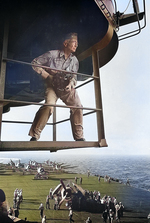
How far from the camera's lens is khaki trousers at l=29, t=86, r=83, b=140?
208 centimetres

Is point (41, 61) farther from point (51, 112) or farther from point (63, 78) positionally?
point (51, 112)

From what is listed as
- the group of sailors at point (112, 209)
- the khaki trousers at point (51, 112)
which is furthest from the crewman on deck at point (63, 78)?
the group of sailors at point (112, 209)

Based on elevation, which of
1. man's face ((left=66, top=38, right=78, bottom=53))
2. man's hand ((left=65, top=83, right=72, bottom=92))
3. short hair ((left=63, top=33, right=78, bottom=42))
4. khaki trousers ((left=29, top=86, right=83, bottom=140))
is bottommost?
khaki trousers ((left=29, top=86, right=83, bottom=140))

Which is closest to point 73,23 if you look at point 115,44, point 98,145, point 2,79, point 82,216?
point 115,44

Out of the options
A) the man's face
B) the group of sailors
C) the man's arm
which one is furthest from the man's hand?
the group of sailors

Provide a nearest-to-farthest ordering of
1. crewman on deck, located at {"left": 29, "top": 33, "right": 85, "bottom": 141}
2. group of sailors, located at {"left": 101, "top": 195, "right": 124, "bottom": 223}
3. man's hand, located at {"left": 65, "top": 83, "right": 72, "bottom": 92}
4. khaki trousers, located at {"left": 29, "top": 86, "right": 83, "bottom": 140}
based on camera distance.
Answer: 1. khaki trousers, located at {"left": 29, "top": 86, "right": 83, "bottom": 140}
2. crewman on deck, located at {"left": 29, "top": 33, "right": 85, "bottom": 141}
3. man's hand, located at {"left": 65, "top": 83, "right": 72, "bottom": 92}
4. group of sailors, located at {"left": 101, "top": 195, "right": 124, "bottom": 223}

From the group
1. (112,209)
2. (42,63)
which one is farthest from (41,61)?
(112,209)

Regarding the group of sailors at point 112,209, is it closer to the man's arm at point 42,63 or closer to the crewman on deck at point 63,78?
the crewman on deck at point 63,78

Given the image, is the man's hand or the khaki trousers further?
the man's hand

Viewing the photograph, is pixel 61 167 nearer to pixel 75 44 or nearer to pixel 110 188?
pixel 110 188

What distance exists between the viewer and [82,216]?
35.4 ft

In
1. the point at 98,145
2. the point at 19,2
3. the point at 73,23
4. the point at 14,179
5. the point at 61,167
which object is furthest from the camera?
the point at 61,167

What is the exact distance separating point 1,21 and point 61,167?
35.4 feet

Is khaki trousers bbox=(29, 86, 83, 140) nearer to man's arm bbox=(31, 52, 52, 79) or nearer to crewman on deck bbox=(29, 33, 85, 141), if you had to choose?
crewman on deck bbox=(29, 33, 85, 141)
